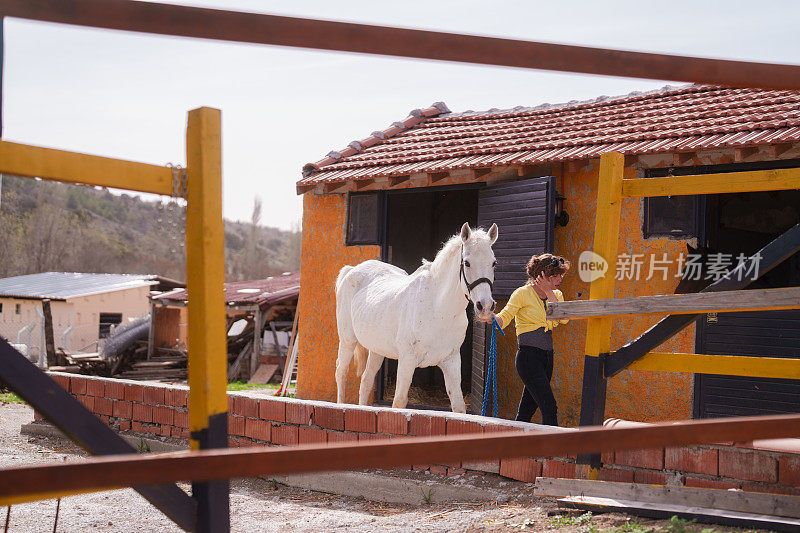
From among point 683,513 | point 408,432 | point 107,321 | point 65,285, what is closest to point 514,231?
point 408,432

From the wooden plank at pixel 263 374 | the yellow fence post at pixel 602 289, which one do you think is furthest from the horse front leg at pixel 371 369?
the wooden plank at pixel 263 374

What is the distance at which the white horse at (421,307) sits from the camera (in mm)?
6180

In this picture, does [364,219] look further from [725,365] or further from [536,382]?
[725,365]

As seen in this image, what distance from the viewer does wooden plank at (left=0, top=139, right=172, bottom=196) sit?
5.01 feet

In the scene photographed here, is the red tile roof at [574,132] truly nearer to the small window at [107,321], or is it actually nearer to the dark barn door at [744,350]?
the dark barn door at [744,350]

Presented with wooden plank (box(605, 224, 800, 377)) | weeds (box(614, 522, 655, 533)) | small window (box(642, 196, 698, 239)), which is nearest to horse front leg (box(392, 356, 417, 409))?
small window (box(642, 196, 698, 239))

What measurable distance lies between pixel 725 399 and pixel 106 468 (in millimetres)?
6702

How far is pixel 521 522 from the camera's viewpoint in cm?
335

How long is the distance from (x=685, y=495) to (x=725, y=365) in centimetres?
63

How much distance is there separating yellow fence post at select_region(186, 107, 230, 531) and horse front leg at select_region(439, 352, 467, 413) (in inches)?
186

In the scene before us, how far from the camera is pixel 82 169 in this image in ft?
5.22

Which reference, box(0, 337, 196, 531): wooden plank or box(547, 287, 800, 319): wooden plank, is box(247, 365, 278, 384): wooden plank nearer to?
box(547, 287, 800, 319): wooden plank

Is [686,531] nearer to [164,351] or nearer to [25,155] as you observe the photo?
[25,155]

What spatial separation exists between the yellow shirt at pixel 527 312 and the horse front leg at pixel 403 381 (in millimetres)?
1456
